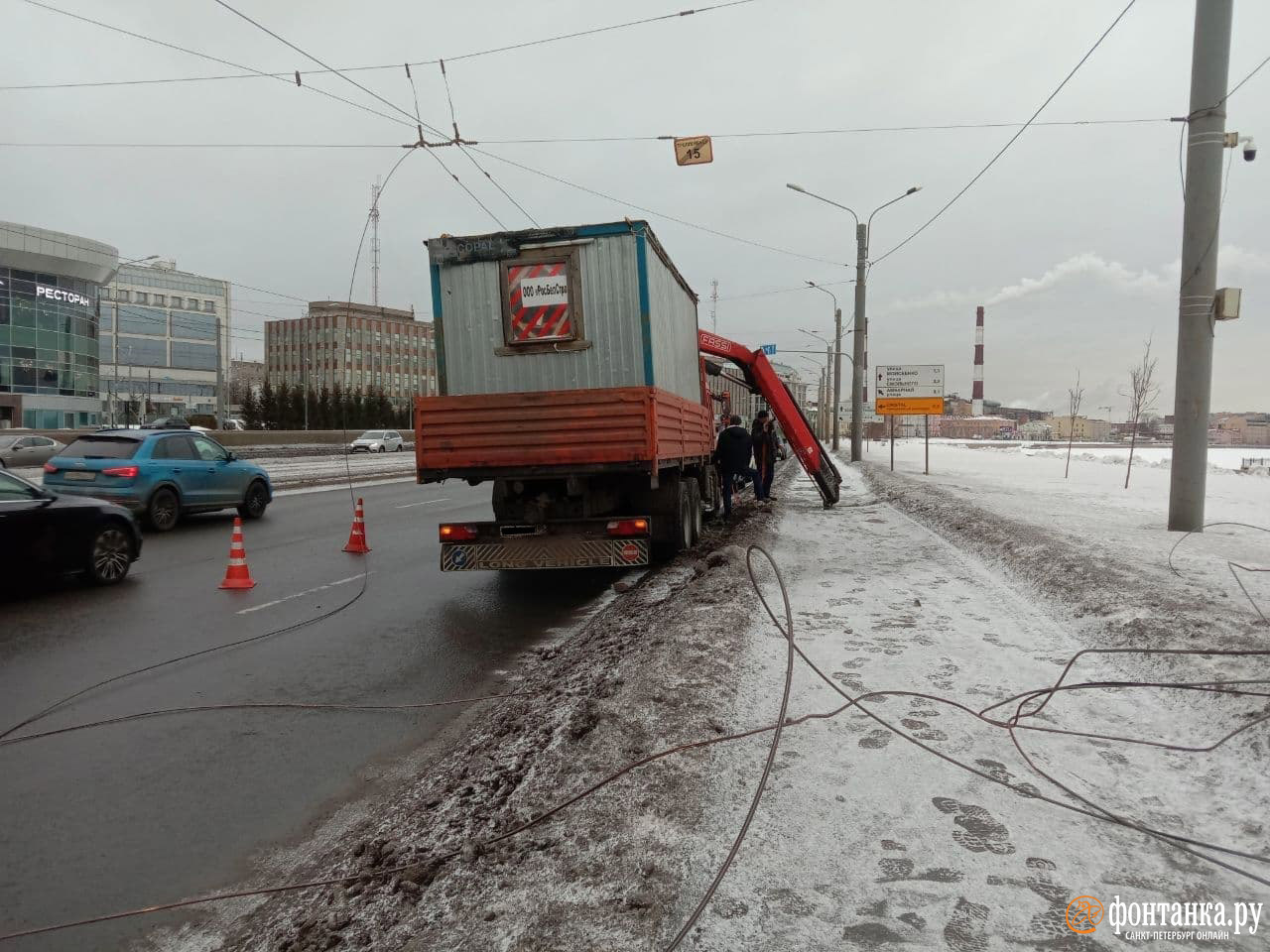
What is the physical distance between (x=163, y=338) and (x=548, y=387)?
106905mm

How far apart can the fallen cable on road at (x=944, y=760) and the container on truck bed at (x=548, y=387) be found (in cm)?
293

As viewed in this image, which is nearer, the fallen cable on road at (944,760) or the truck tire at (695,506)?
the fallen cable on road at (944,760)

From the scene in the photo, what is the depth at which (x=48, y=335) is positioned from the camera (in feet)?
191

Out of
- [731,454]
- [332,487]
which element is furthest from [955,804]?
A: [332,487]

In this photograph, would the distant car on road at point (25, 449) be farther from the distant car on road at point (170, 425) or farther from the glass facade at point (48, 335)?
the glass facade at point (48, 335)

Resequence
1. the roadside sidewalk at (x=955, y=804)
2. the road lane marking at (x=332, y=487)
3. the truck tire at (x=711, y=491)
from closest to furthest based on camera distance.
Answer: the roadside sidewalk at (x=955, y=804)
the truck tire at (x=711, y=491)
the road lane marking at (x=332, y=487)

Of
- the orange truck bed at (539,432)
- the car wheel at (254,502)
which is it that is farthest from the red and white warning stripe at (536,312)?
the car wheel at (254,502)

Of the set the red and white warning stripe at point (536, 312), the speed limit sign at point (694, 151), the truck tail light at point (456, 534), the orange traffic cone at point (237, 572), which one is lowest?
the orange traffic cone at point (237, 572)

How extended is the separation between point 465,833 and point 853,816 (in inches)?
58.1

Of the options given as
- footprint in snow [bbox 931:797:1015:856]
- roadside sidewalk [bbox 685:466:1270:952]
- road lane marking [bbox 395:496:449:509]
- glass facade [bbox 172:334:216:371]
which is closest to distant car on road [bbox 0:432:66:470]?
road lane marking [bbox 395:496:449:509]

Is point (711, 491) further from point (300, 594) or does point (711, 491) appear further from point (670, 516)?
point (300, 594)

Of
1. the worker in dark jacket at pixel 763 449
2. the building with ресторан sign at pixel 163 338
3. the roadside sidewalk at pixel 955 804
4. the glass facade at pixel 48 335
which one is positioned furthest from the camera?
the building with ресторан sign at pixel 163 338

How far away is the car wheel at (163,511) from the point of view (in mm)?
12609

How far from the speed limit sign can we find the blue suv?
9335mm
